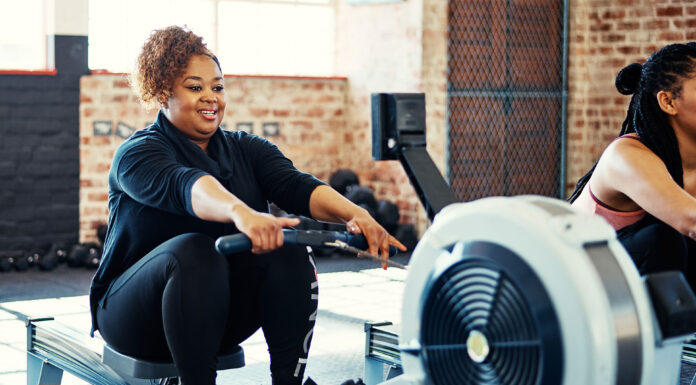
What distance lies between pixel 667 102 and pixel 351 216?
0.78m

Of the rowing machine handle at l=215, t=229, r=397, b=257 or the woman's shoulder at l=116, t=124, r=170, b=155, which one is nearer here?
the rowing machine handle at l=215, t=229, r=397, b=257

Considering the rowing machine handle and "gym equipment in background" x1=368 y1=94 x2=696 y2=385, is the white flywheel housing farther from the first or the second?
the rowing machine handle

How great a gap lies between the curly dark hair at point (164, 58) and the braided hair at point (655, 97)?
1010 millimetres

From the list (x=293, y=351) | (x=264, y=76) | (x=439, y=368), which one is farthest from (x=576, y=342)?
(x=264, y=76)

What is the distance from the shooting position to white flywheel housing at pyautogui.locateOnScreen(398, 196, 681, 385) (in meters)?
1.35

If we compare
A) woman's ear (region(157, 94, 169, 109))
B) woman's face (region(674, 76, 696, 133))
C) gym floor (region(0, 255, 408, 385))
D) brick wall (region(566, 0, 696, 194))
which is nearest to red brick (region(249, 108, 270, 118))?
gym floor (region(0, 255, 408, 385))

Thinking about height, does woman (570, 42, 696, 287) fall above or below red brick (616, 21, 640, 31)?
below

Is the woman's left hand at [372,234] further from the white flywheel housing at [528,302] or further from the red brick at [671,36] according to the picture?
the red brick at [671,36]

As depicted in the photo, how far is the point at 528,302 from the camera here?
1.40 metres

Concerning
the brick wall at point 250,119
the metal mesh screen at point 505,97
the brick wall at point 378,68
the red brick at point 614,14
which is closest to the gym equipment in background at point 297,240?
the brick wall at point 250,119

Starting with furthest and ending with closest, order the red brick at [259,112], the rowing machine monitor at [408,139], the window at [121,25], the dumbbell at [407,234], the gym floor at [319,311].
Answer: the red brick at [259,112] < the dumbbell at [407,234] < the window at [121,25] < the gym floor at [319,311] < the rowing machine monitor at [408,139]

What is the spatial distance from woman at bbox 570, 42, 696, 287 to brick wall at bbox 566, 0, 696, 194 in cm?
435

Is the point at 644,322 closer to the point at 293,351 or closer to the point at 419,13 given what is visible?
the point at 293,351

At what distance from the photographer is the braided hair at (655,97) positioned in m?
2.25
